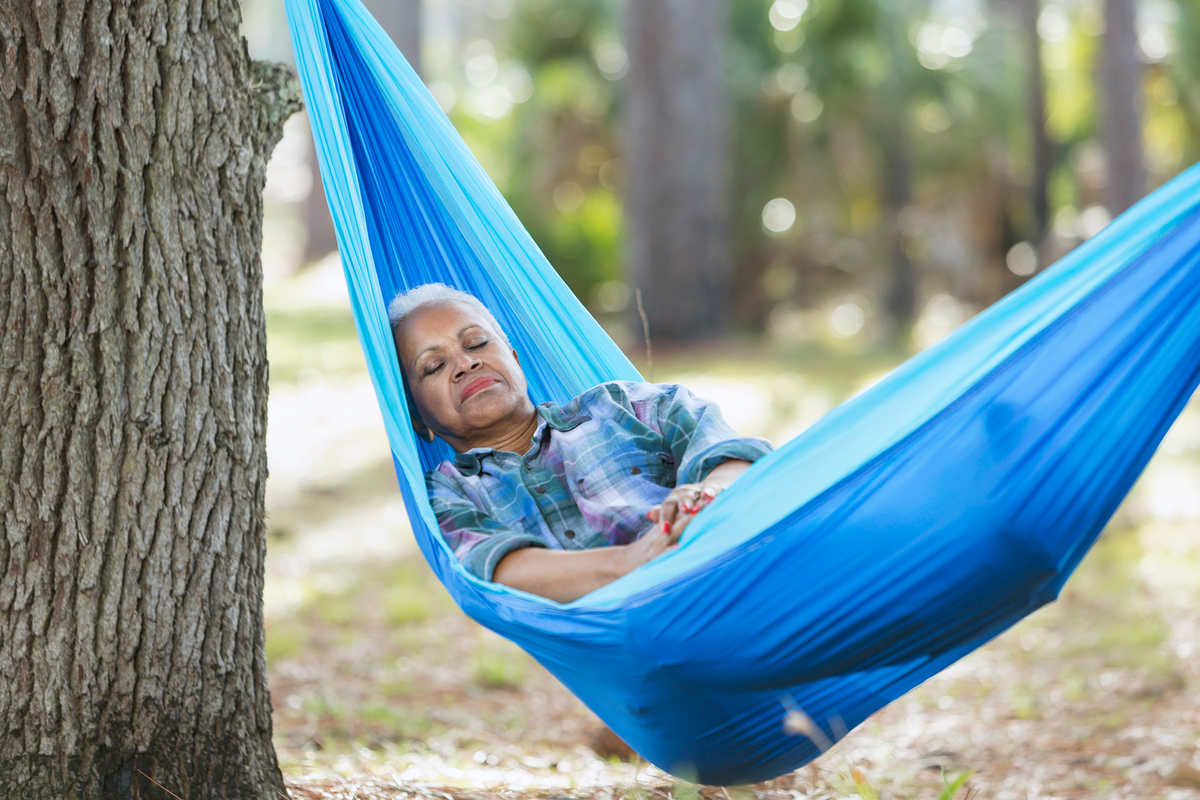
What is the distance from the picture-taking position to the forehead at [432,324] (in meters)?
1.87

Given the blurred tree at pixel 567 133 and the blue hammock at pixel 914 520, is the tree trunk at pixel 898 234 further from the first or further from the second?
the blue hammock at pixel 914 520

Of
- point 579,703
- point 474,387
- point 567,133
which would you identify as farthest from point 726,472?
point 567,133

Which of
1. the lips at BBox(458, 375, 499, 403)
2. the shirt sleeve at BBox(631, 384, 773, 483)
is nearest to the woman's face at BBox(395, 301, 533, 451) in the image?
the lips at BBox(458, 375, 499, 403)

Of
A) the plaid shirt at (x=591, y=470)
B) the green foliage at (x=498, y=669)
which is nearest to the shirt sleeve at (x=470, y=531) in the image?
the plaid shirt at (x=591, y=470)

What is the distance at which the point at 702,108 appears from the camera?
730 cm

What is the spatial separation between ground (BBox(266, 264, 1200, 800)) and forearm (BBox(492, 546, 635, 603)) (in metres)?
0.63

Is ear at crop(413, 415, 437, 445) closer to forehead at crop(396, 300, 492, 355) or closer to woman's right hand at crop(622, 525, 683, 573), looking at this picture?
forehead at crop(396, 300, 492, 355)

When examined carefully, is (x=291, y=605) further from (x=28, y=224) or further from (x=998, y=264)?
(x=998, y=264)

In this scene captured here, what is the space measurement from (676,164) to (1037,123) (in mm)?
3221

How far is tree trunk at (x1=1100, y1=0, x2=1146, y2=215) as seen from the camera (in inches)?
189

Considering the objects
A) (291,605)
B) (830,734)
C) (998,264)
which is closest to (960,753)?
(830,734)

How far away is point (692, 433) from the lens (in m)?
1.73

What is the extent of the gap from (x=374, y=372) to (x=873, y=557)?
2.68ft

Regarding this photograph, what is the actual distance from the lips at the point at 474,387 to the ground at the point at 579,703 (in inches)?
28.9
